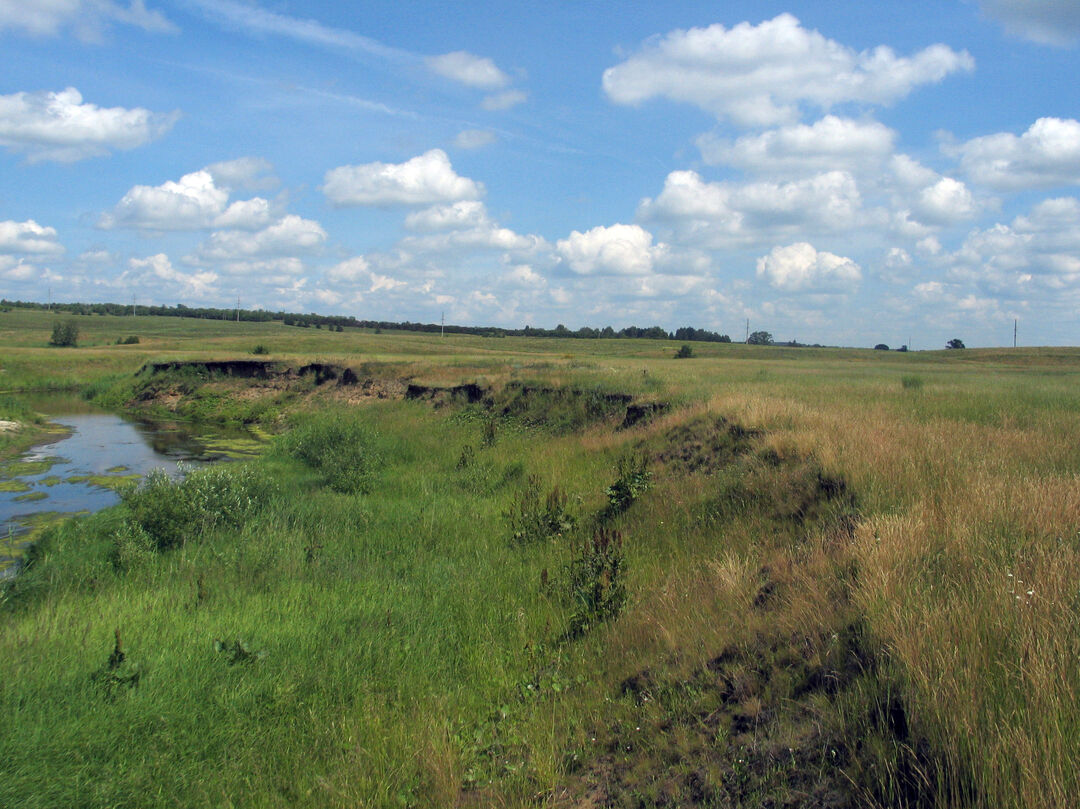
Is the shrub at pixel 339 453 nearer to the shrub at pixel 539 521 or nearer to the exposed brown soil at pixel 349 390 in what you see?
the exposed brown soil at pixel 349 390

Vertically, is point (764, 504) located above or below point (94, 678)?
above

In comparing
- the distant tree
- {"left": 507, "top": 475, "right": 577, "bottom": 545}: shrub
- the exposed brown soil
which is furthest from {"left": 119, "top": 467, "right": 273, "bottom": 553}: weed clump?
the distant tree

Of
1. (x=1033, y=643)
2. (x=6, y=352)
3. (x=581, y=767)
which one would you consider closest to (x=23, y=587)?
(x=581, y=767)

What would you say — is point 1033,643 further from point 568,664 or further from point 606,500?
point 606,500

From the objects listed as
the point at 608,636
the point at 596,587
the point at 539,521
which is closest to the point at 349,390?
the point at 539,521

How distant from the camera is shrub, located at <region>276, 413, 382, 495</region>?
1611 centimetres

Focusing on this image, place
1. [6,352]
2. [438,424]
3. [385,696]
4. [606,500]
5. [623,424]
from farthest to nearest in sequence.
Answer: [6,352], [438,424], [623,424], [606,500], [385,696]

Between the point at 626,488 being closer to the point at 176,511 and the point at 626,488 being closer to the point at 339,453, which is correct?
the point at 176,511

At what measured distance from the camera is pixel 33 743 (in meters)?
4.73

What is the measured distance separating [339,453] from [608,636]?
1351 cm

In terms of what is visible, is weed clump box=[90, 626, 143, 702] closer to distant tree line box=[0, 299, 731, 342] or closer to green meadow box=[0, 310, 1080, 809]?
green meadow box=[0, 310, 1080, 809]

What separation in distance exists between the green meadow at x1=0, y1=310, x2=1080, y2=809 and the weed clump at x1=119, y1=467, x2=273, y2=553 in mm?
54

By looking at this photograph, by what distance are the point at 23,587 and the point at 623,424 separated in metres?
12.5

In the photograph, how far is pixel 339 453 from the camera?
18.3 metres
